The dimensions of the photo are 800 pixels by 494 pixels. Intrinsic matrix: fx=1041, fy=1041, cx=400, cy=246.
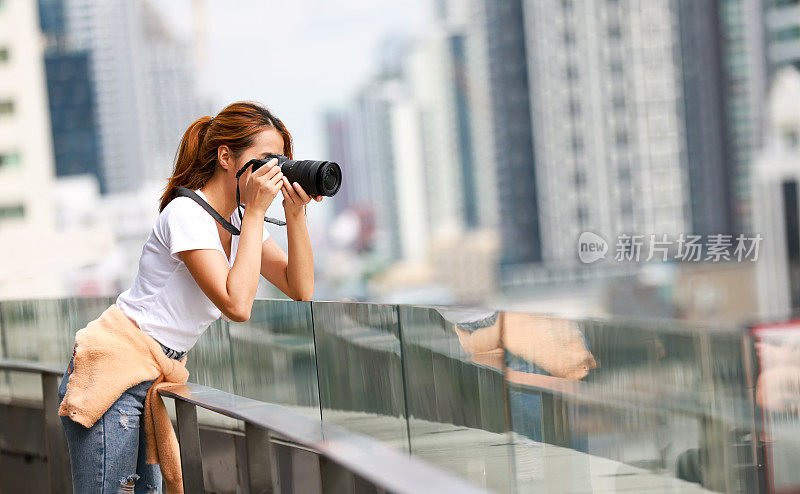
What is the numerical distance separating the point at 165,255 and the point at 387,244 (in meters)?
148

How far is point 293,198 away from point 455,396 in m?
0.54

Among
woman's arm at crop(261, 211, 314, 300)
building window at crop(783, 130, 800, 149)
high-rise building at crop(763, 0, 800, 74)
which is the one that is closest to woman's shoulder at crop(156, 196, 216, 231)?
woman's arm at crop(261, 211, 314, 300)

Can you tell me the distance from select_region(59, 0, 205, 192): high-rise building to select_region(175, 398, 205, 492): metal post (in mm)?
137311

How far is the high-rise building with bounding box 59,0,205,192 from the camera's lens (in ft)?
472

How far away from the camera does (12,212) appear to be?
55375 mm

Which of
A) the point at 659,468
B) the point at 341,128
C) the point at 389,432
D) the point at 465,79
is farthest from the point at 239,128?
the point at 341,128

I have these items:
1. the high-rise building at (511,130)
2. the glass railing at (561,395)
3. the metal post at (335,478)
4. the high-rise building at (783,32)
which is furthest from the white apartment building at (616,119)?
the metal post at (335,478)

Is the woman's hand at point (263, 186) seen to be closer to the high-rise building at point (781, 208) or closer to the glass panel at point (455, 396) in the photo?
the glass panel at point (455, 396)

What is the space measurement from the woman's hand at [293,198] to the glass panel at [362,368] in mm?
220

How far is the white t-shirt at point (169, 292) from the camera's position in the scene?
213cm

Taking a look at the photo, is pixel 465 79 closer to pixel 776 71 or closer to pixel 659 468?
pixel 776 71

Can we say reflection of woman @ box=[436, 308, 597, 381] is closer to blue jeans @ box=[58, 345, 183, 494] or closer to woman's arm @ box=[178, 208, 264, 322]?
woman's arm @ box=[178, 208, 264, 322]

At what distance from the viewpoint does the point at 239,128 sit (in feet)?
7.37

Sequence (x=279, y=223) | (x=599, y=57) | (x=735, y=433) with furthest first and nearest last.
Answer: (x=599, y=57)
(x=279, y=223)
(x=735, y=433)
